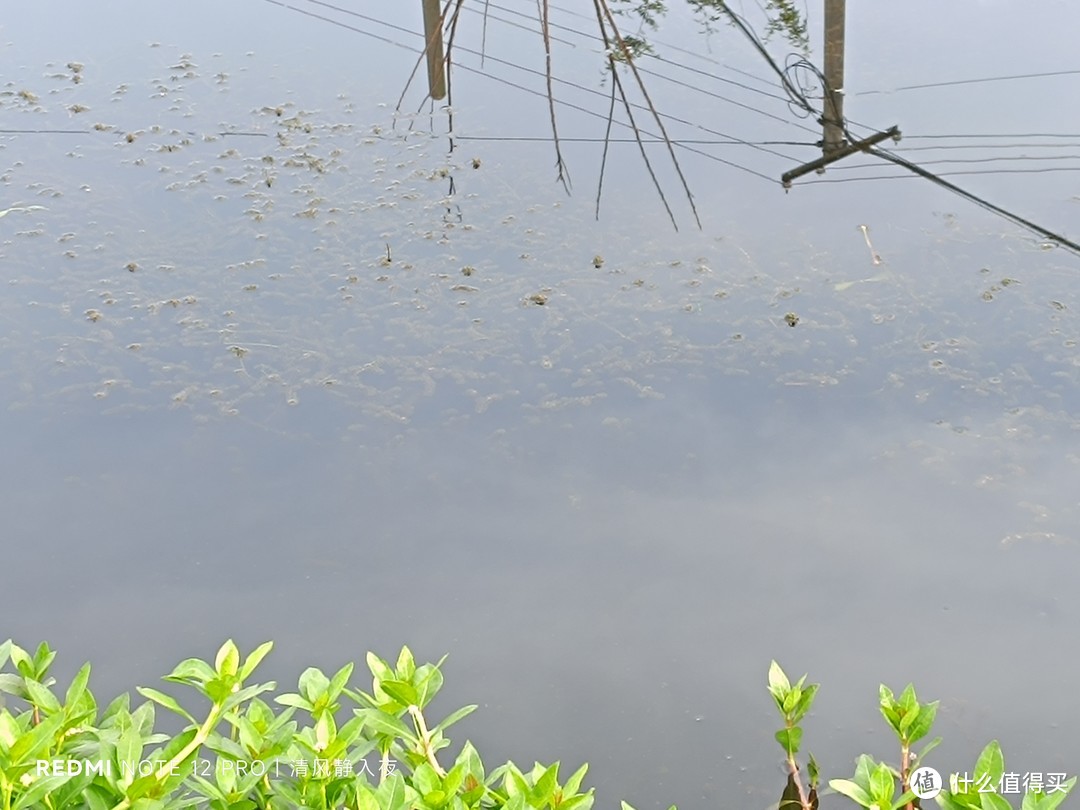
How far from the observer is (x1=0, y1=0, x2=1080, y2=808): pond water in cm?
221

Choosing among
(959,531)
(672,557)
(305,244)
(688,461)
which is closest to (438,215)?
(305,244)

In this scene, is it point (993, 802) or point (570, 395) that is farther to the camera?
point (570, 395)

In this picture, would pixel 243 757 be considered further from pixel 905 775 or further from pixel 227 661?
pixel 905 775

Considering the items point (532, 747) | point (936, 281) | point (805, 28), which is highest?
point (805, 28)

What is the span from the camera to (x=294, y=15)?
14.9 ft

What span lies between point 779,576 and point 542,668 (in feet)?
1.68

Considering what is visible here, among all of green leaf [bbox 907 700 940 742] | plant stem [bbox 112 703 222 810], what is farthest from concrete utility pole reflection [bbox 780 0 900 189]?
plant stem [bbox 112 703 222 810]

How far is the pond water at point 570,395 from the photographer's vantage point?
2.21 meters

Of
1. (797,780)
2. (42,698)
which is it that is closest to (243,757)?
(42,698)

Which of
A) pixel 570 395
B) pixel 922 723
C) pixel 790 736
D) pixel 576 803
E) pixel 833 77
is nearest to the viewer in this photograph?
pixel 576 803

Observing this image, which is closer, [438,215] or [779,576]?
[779,576]

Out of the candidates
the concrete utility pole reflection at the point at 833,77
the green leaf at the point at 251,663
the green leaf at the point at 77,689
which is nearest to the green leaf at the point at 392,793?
the green leaf at the point at 251,663

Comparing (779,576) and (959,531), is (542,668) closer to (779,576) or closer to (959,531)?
(779,576)

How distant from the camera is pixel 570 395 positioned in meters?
2.81
